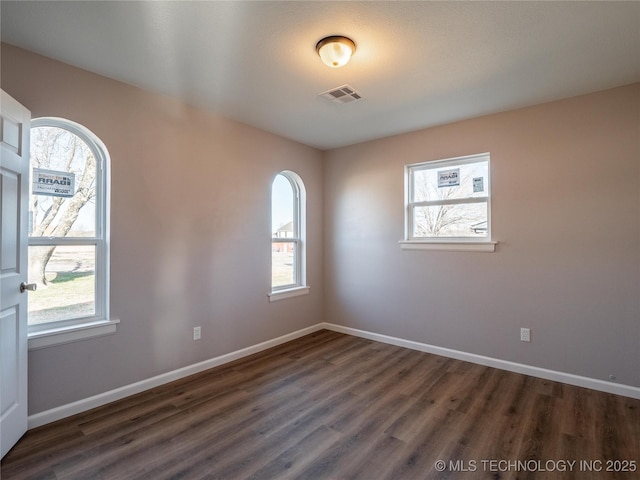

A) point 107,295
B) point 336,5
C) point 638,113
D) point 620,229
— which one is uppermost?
point 336,5

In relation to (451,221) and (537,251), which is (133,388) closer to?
(451,221)

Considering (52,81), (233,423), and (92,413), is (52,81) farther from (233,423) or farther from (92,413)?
(233,423)

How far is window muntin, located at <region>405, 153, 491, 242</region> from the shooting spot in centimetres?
349

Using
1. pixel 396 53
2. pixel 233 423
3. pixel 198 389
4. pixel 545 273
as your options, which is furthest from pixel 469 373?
pixel 396 53

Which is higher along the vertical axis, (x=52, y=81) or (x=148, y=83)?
(x=148, y=83)

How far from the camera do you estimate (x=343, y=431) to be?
87.6 inches

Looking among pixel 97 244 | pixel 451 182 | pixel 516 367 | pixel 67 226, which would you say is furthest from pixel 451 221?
pixel 67 226

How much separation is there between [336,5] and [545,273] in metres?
2.91

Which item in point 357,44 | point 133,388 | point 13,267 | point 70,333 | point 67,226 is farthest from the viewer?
point 133,388

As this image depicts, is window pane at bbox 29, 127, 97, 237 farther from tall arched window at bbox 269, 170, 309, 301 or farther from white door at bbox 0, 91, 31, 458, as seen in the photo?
tall arched window at bbox 269, 170, 309, 301

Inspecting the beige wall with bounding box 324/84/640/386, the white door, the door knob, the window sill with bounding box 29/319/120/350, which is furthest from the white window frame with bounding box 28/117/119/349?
the beige wall with bounding box 324/84/640/386

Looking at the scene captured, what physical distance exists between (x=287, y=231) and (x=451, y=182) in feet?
7.00

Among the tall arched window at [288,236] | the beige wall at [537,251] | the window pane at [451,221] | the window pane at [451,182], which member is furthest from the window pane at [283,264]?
the window pane at [451,182]

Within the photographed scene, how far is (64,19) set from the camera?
193 centimetres
